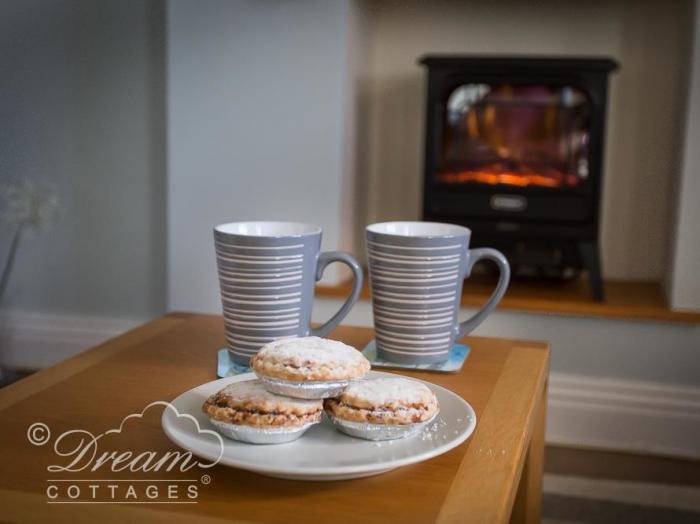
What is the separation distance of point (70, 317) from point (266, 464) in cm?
218

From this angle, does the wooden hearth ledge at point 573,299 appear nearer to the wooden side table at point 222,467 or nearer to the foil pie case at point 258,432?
the wooden side table at point 222,467

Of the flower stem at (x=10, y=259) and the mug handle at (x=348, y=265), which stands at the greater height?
the mug handle at (x=348, y=265)

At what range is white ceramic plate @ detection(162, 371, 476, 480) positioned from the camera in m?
0.68

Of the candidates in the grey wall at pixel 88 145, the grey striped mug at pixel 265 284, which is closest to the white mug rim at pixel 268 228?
the grey striped mug at pixel 265 284

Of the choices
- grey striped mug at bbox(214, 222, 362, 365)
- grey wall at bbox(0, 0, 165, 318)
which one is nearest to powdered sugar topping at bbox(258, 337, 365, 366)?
grey striped mug at bbox(214, 222, 362, 365)

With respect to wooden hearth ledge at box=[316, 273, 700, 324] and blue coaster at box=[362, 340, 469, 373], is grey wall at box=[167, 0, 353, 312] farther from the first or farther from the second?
blue coaster at box=[362, 340, 469, 373]

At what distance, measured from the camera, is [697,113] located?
6.70 ft

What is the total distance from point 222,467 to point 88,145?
2.12 m

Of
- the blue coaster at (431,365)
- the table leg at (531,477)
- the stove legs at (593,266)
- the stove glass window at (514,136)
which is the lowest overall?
the table leg at (531,477)

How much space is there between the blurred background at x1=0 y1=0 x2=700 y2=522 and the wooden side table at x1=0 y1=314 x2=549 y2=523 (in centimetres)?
101

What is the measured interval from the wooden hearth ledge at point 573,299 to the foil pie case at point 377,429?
1.42m

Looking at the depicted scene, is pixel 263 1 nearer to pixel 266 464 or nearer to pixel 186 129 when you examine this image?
pixel 186 129

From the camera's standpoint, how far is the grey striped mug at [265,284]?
0.97 m

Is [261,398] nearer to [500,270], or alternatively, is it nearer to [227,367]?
[227,367]
